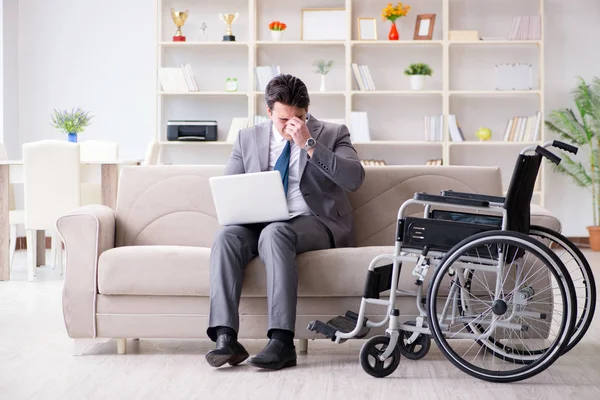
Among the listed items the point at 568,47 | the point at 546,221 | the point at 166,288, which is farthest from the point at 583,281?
the point at 568,47

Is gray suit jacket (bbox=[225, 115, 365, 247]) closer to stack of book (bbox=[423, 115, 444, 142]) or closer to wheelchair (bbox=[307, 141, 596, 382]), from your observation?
wheelchair (bbox=[307, 141, 596, 382])

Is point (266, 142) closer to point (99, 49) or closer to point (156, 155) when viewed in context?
point (156, 155)

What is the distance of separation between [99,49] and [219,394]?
5136 mm

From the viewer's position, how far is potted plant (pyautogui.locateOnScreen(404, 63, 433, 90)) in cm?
679

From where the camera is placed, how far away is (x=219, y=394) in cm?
261

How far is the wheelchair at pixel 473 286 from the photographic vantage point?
8.70 feet

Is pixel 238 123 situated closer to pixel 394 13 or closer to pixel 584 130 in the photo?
pixel 394 13

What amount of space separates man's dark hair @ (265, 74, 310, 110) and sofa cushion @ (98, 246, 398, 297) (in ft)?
1.89

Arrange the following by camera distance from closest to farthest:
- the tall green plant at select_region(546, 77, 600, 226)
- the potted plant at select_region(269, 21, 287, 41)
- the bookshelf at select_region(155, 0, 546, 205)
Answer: the tall green plant at select_region(546, 77, 600, 226), the potted plant at select_region(269, 21, 287, 41), the bookshelf at select_region(155, 0, 546, 205)

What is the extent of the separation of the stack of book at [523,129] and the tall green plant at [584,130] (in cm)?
17

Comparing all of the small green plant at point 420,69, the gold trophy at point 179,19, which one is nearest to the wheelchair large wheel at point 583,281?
the small green plant at point 420,69

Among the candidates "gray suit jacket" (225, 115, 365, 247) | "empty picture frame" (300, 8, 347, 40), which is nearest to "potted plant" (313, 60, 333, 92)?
"empty picture frame" (300, 8, 347, 40)

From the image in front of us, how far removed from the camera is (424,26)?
22.5ft

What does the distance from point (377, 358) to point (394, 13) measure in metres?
4.44
